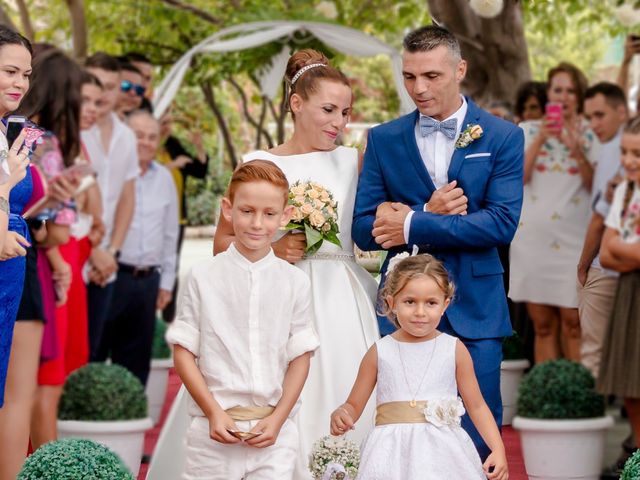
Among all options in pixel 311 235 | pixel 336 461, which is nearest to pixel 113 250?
pixel 311 235

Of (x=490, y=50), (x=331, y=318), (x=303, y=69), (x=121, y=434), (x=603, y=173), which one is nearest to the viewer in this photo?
(x=331, y=318)

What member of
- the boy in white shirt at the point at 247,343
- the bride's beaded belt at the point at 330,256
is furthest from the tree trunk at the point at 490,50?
the boy in white shirt at the point at 247,343

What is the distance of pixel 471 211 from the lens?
5.02 m

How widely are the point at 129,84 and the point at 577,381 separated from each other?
4.29 m

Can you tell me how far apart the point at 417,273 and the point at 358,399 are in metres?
0.47

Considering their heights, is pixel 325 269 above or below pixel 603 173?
below

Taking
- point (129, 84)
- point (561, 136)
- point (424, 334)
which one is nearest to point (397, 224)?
point (424, 334)

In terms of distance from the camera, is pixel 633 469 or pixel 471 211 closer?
pixel 633 469

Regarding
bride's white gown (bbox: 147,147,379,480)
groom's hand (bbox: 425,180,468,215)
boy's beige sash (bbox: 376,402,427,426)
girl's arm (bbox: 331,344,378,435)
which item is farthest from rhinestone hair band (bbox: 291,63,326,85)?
boy's beige sash (bbox: 376,402,427,426)

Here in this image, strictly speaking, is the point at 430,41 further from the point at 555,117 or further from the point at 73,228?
the point at 73,228

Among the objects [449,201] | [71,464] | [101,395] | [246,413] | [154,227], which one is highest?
[449,201]

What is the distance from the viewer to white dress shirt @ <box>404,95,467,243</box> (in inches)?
200

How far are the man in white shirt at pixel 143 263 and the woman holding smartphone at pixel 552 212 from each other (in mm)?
2780

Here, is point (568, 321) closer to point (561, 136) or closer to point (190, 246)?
point (561, 136)
